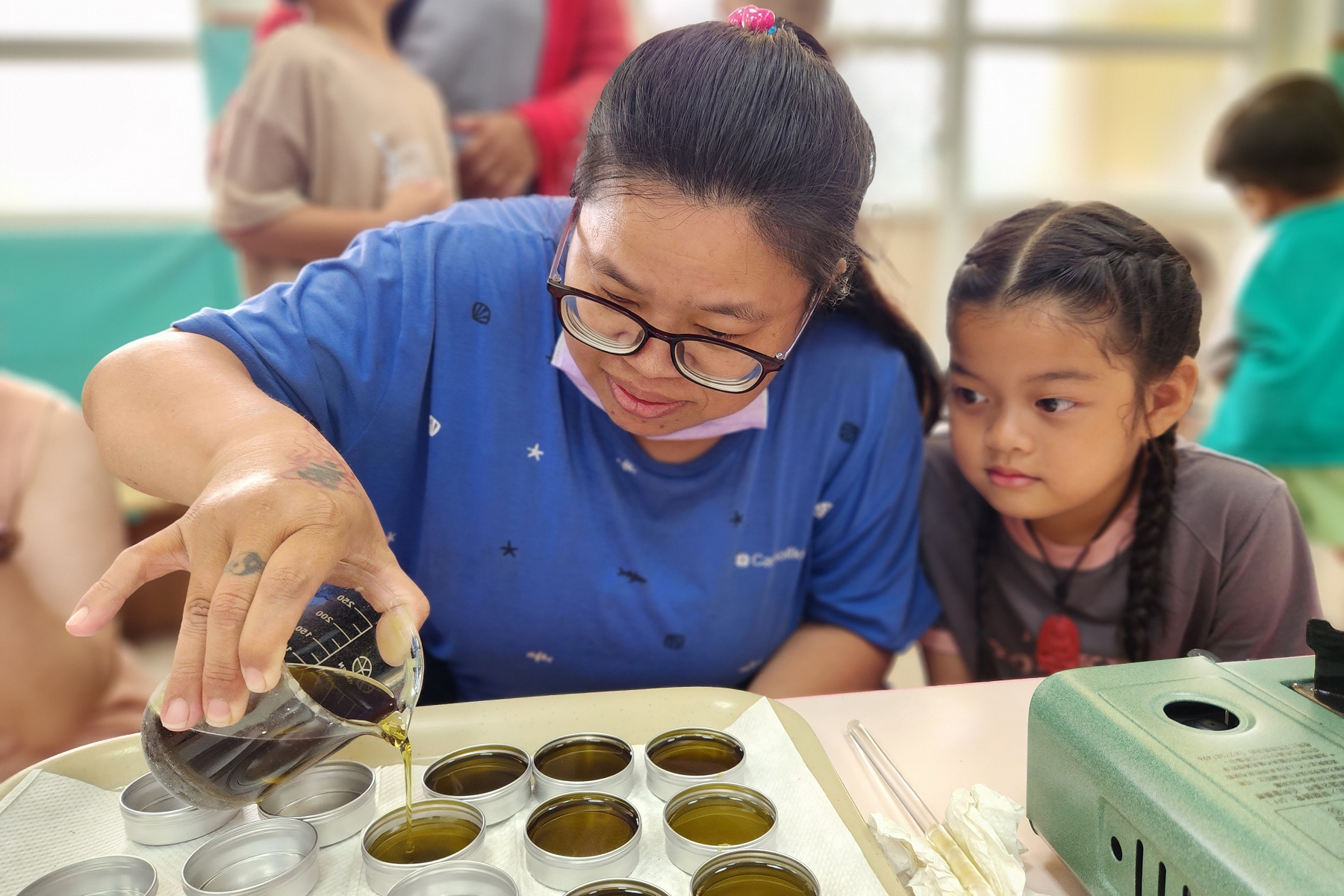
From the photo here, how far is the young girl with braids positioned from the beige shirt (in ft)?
3.48

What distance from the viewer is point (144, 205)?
12.2ft

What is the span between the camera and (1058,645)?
4.22ft

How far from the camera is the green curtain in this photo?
11.8ft

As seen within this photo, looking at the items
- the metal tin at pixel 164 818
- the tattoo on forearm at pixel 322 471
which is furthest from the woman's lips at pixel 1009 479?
the metal tin at pixel 164 818

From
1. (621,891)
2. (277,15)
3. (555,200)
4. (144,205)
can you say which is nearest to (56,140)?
(144,205)

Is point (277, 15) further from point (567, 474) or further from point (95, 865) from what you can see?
point (95, 865)

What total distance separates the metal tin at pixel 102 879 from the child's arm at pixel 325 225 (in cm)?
115

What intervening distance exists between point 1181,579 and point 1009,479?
26 centimetres

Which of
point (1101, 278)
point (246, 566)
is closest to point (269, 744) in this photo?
point (246, 566)

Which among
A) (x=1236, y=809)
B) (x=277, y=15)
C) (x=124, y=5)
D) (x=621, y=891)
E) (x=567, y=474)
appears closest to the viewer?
(x=1236, y=809)

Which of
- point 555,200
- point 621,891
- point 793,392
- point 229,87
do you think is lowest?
point 621,891

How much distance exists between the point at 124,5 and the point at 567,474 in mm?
3468

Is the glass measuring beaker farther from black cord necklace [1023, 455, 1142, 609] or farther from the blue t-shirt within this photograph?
black cord necklace [1023, 455, 1142, 609]

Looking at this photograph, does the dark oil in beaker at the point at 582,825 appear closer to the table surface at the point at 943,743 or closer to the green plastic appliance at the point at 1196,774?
the table surface at the point at 943,743
